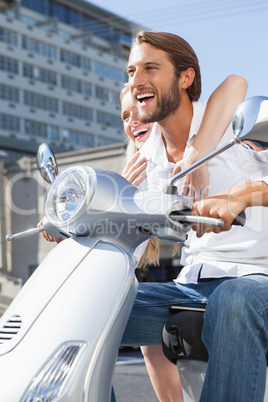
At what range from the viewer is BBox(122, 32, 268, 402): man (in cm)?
124

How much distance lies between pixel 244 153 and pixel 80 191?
56 centimetres

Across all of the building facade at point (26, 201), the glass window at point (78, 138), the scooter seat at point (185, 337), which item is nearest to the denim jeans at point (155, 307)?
the scooter seat at point (185, 337)

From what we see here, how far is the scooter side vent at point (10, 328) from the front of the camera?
1.22 m

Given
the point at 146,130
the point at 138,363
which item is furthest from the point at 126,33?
the point at 146,130

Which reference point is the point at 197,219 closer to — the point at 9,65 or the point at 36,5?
the point at 9,65

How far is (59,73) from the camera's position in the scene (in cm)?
4609

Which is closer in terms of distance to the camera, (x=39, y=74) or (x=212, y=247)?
(x=212, y=247)

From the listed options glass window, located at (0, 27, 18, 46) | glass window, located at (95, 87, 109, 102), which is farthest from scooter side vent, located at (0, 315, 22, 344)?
glass window, located at (95, 87, 109, 102)

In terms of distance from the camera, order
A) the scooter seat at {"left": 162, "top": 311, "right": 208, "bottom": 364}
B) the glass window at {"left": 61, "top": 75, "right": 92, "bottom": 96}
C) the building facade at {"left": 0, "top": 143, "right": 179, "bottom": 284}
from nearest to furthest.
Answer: the scooter seat at {"left": 162, "top": 311, "right": 208, "bottom": 364}, the building facade at {"left": 0, "top": 143, "right": 179, "bottom": 284}, the glass window at {"left": 61, "top": 75, "right": 92, "bottom": 96}

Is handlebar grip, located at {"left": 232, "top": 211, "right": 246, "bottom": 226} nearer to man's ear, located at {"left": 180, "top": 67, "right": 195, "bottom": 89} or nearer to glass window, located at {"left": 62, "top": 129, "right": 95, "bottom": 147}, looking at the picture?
man's ear, located at {"left": 180, "top": 67, "right": 195, "bottom": 89}

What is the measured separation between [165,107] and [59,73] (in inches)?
1798

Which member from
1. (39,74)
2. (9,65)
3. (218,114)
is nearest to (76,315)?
(218,114)

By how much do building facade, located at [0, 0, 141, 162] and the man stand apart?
3956 cm

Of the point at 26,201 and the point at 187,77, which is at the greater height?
the point at 187,77
